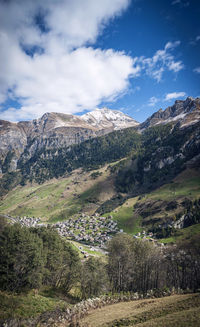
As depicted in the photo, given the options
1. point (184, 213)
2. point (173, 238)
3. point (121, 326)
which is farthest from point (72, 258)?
point (184, 213)

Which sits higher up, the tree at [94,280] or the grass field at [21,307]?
the grass field at [21,307]

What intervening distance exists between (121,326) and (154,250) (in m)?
46.8

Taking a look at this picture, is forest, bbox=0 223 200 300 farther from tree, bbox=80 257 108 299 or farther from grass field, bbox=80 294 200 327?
grass field, bbox=80 294 200 327

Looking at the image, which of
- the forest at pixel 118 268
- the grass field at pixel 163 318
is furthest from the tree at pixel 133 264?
the grass field at pixel 163 318

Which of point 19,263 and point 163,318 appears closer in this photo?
point 163,318

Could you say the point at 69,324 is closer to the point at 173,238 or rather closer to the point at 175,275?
the point at 175,275

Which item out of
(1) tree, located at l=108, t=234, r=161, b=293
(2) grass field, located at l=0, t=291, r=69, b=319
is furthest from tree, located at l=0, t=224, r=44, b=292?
(1) tree, located at l=108, t=234, r=161, b=293

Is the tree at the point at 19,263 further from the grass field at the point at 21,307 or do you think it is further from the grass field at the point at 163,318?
the grass field at the point at 163,318

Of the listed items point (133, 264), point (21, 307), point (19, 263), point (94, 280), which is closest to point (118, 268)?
point (133, 264)

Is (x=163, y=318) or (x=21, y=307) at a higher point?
(x=163, y=318)

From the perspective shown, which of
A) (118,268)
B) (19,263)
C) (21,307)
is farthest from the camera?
(118,268)

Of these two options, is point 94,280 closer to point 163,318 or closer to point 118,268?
point 118,268

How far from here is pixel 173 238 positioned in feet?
531

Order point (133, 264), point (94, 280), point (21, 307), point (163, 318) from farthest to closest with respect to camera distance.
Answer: point (133, 264) < point (94, 280) < point (21, 307) < point (163, 318)
